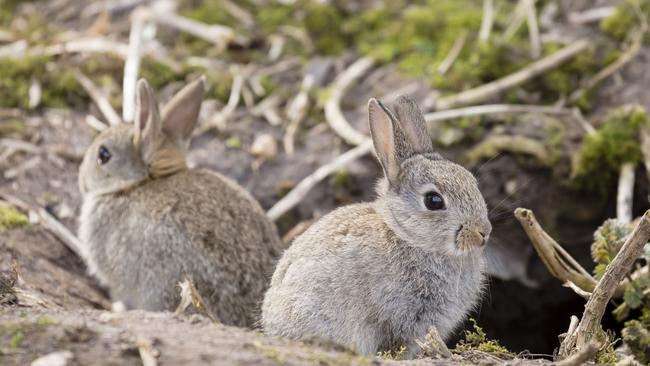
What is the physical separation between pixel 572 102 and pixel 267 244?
366cm

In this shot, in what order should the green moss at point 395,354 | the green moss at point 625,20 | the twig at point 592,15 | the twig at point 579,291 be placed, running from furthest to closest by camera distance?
the twig at point 592,15 → the green moss at point 625,20 → the twig at point 579,291 → the green moss at point 395,354

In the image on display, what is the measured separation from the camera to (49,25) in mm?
10273

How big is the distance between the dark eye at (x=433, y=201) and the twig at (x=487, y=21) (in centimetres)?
414

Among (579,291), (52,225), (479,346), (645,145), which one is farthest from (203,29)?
(579,291)

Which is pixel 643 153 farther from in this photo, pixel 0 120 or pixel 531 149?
pixel 0 120

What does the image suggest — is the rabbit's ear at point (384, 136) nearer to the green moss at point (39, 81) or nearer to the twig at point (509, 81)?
the twig at point (509, 81)

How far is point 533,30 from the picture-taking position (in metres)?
8.98

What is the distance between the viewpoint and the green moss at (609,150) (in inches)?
297

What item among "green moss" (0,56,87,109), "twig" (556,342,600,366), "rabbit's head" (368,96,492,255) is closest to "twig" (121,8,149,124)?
"green moss" (0,56,87,109)

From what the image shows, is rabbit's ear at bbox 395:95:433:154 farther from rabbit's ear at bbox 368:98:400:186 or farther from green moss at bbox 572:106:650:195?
green moss at bbox 572:106:650:195

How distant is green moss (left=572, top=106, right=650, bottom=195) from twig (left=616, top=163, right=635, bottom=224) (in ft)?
0.37

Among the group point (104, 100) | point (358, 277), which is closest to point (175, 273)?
point (358, 277)

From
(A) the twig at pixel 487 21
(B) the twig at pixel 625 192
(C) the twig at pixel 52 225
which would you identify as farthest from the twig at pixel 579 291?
(A) the twig at pixel 487 21

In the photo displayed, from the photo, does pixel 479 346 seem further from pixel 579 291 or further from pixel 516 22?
pixel 516 22
